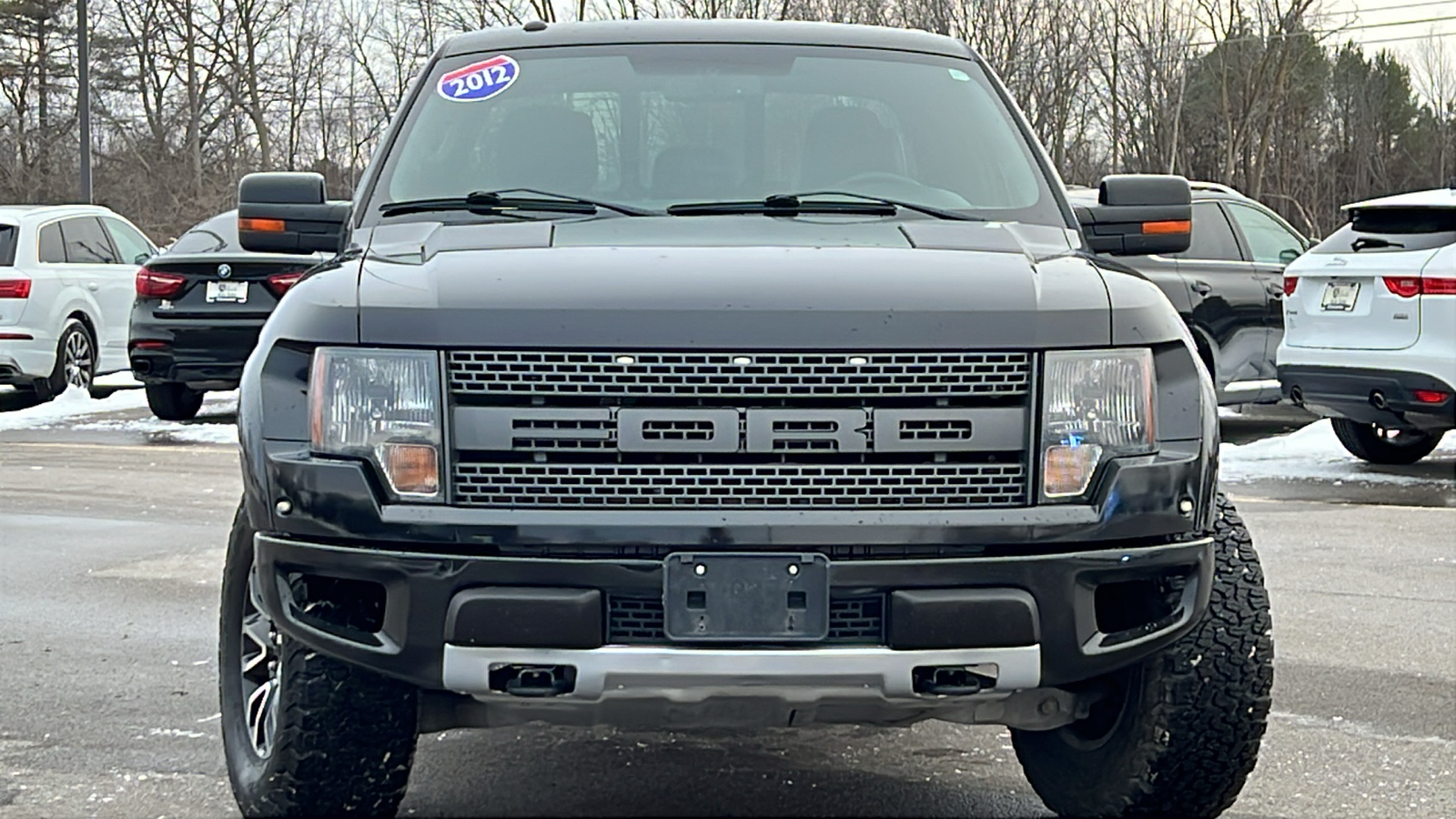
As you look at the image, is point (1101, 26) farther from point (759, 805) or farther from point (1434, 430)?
point (759, 805)

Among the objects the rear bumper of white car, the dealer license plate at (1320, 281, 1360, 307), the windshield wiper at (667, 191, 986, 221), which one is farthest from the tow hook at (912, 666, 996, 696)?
the rear bumper of white car

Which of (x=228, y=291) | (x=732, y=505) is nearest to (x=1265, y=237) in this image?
(x=228, y=291)

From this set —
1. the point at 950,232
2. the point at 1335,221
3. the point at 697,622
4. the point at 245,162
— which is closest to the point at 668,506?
the point at 697,622

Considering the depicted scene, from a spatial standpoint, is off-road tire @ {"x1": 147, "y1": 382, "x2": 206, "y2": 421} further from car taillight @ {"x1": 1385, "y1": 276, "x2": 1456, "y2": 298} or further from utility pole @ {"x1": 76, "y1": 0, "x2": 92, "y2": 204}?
utility pole @ {"x1": 76, "y1": 0, "x2": 92, "y2": 204}

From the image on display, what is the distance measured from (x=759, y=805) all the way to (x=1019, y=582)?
1120 millimetres

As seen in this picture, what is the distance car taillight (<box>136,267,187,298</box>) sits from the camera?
12.1 m

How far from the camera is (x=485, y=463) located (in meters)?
2.89

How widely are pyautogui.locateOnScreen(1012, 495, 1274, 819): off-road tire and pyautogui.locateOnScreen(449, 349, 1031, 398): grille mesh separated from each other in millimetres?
760

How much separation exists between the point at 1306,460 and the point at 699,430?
8735 mm

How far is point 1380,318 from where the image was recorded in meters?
9.41

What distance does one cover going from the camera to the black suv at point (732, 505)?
9.25 ft

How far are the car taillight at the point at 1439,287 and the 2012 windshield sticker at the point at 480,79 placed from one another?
6.41 meters

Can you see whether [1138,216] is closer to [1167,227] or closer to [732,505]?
[1167,227]

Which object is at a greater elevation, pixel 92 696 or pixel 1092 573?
pixel 1092 573
